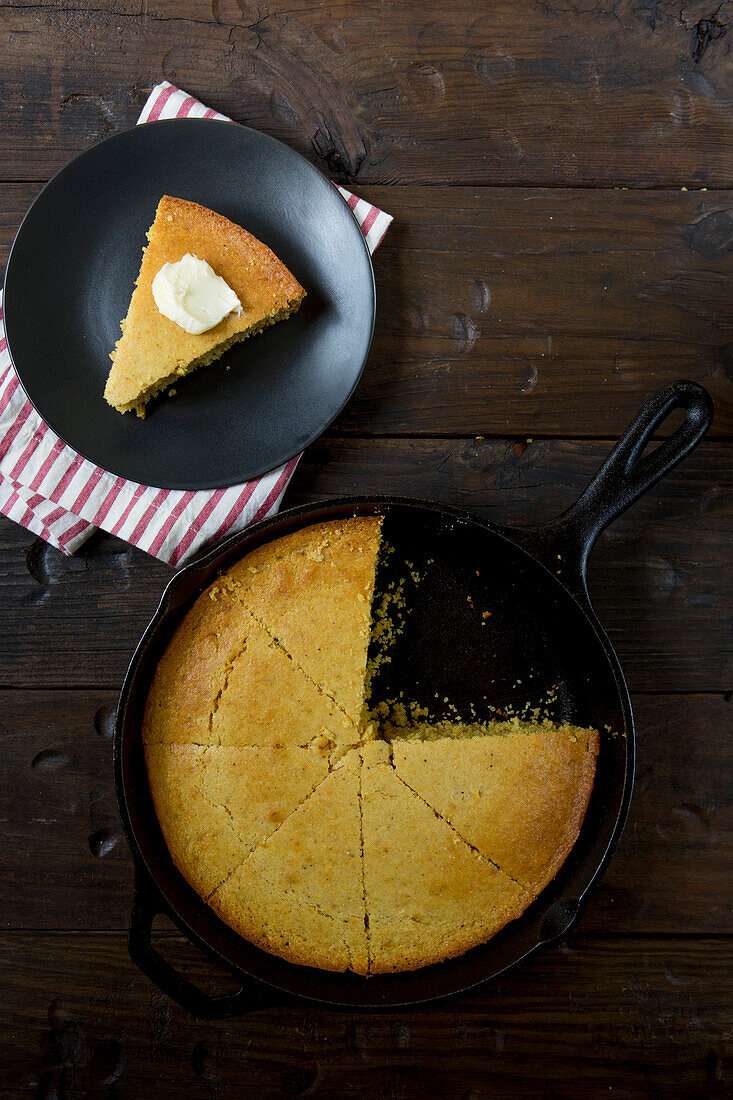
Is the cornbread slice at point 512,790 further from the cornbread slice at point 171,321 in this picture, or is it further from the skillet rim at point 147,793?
the cornbread slice at point 171,321

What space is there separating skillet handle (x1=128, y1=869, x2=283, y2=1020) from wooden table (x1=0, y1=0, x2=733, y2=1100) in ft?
1.00

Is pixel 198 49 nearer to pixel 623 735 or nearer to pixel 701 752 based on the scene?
pixel 623 735

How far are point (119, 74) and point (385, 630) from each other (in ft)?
5.85

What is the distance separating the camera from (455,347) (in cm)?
210

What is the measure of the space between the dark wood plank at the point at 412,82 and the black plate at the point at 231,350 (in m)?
0.25

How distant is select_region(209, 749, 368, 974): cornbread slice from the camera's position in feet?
6.20

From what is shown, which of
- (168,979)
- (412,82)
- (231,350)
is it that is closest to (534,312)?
(412,82)

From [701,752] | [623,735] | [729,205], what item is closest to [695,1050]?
[701,752]

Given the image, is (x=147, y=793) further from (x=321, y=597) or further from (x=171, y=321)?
(x=171, y=321)

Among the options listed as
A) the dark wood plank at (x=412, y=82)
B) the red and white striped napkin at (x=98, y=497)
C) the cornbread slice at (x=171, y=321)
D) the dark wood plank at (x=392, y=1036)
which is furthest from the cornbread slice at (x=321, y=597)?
the dark wood plank at (x=412, y=82)

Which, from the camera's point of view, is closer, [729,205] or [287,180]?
[287,180]

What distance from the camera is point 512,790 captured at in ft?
6.35

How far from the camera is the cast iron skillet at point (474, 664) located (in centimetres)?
179

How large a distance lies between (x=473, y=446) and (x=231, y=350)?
29.1 inches
